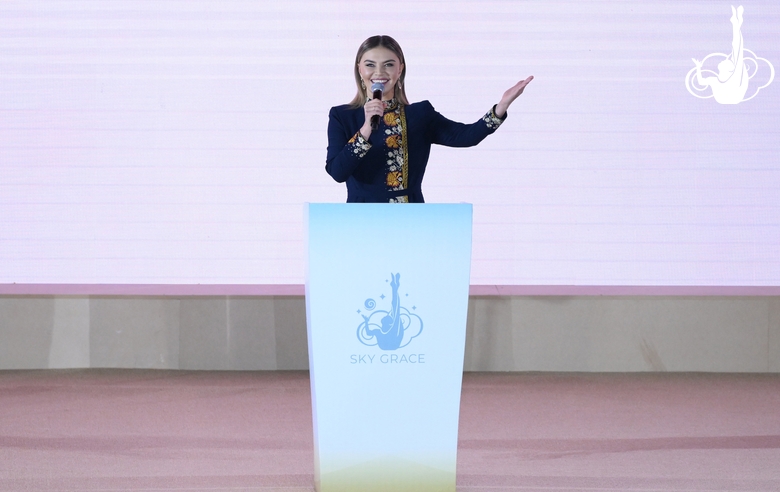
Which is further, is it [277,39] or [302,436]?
[277,39]

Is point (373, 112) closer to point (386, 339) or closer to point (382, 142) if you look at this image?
point (382, 142)

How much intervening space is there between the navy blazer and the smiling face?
3.7 inches

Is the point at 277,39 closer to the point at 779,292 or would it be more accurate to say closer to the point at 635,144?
the point at 635,144

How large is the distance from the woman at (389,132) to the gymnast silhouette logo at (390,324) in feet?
1.05

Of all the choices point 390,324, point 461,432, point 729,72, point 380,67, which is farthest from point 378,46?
point 729,72

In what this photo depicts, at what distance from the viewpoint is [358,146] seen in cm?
223

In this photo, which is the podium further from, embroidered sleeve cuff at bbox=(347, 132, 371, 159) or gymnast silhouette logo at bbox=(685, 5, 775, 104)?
gymnast silhouette logo at bbox=(685, 5, 775, 104)

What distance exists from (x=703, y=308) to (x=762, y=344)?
1.11ft

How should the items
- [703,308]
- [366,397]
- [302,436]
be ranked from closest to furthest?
[366,397] < [302,436] < [703,308]

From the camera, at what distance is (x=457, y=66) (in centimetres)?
424

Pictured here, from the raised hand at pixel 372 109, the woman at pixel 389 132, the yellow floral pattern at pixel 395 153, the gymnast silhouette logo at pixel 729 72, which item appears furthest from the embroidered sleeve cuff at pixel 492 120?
the gymnast silhouette logo at pixel 729 72

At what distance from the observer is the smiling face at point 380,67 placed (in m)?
2.32

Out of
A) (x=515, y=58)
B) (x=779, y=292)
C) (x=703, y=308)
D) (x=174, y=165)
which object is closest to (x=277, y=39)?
(x=174, y=165)

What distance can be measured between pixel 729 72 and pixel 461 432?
2.27 m
